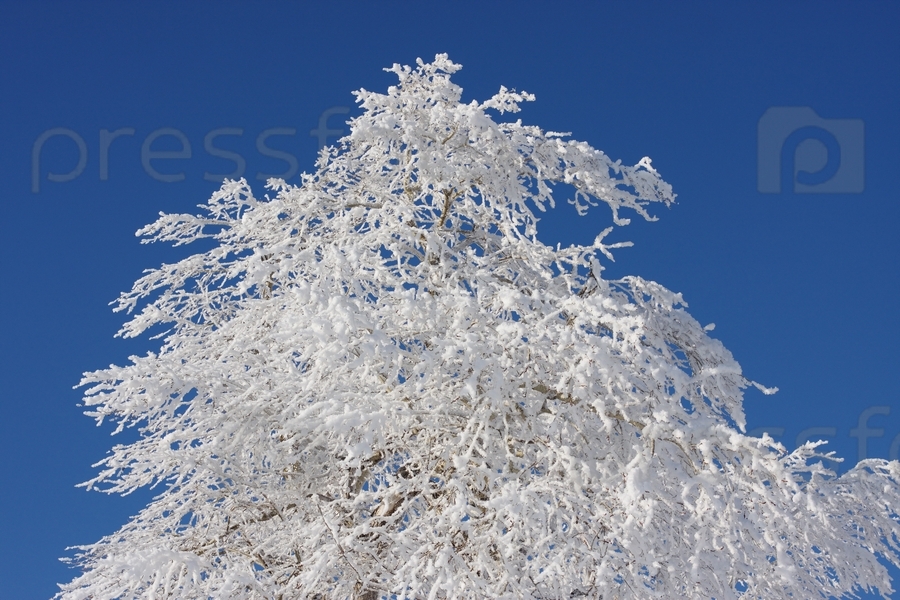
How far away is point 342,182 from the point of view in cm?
845

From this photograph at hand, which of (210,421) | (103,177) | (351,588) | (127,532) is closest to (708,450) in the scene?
(351,588)

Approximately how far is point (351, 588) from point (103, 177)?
5166 mm

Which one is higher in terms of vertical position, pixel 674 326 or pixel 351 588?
pixel 674 326

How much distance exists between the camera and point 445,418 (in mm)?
6961

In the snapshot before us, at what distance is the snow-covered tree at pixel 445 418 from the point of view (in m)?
5.71

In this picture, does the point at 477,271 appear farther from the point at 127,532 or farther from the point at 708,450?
the point at 127,532

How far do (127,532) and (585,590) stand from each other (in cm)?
468

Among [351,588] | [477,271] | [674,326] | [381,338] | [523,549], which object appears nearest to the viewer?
[381,338]

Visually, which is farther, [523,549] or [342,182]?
[342,182]

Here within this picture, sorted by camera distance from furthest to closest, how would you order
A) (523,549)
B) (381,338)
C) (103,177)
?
(103,177) < (523,549) < (381,338)

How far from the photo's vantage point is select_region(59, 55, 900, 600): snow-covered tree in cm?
571

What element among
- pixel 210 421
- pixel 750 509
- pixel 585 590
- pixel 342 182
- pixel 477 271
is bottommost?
pixel 585 590

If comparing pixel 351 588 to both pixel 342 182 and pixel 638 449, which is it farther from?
pixel 342 182

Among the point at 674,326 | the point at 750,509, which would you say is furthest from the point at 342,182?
the point at 750,509
